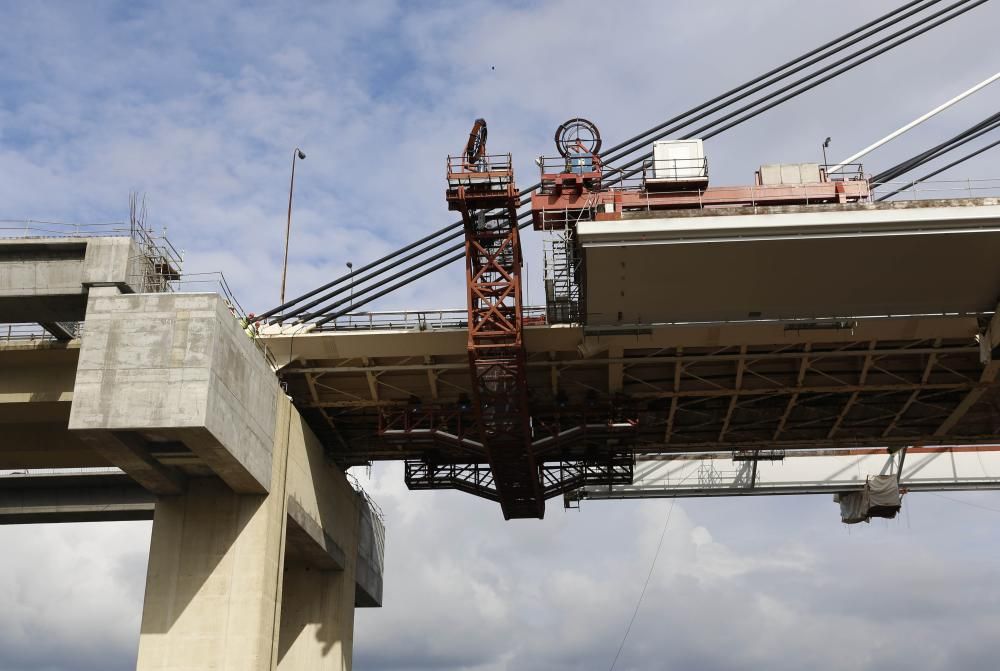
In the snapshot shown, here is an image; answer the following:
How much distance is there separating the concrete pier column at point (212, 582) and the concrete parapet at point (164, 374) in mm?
2789

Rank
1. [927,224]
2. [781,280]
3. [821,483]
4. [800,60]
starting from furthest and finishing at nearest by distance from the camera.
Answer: [821,483] < [800,60] < [781,280] < [927,224]

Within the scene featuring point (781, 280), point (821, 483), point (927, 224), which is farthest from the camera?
point (821, 483)

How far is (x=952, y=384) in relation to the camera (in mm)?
42000

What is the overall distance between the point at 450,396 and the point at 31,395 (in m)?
15.0

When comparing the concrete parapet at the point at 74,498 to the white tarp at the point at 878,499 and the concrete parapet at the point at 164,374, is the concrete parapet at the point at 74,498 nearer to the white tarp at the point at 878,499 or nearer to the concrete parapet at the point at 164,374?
the concrete parapet at the point at 164,374

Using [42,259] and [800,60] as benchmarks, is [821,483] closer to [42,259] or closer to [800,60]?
[800,60]

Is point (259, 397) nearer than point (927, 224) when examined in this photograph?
No

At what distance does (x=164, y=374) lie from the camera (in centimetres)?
3234

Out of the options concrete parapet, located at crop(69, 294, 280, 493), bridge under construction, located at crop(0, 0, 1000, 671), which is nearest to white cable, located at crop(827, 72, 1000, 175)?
bridge under construction, located at crop(0, 0, 1000, 671)

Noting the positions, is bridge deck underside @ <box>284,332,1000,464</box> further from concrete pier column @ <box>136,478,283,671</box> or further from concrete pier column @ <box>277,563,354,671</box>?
concrete pier column @ <box>136,478,283,671</box>

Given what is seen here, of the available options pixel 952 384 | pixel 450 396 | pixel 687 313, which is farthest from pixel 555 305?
pixel 952 384

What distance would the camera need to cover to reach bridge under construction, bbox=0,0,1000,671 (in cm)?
3328

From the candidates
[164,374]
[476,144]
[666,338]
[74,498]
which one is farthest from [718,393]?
[74,498]

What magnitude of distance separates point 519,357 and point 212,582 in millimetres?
12335
